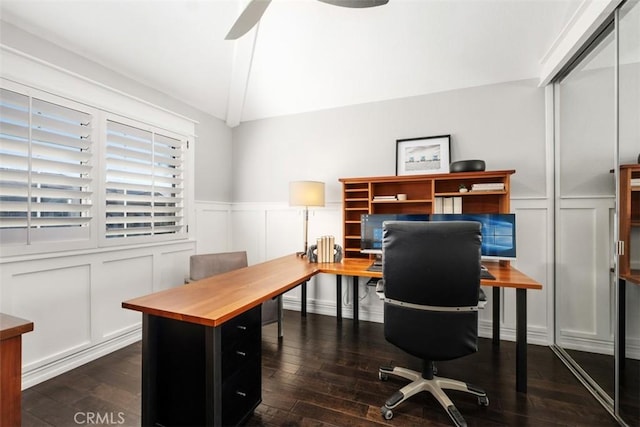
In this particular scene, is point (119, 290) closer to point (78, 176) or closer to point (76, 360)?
point (76, 360)

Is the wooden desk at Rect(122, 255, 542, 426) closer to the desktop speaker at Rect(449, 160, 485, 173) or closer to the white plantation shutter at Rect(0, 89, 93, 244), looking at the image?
the white plantation shutter at Rect(0, 89, 93, 244)

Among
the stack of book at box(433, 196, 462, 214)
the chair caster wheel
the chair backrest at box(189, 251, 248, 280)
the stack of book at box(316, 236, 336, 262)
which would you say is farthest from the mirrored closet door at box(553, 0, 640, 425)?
the chair backrest at box(189, 251, 248, 280)

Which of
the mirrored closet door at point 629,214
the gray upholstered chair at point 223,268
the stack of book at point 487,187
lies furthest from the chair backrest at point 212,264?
the mirrored closet door at point 629,214

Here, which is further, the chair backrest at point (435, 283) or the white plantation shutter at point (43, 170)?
the white plantation shutter at point (43, 170)

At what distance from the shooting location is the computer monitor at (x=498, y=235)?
7.48ft

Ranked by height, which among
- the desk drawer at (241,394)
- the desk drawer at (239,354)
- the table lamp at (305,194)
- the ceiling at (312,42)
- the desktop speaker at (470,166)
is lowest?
the desk drawer at (241,394)

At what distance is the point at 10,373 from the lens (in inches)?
36.3

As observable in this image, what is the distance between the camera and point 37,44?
196 centimetres

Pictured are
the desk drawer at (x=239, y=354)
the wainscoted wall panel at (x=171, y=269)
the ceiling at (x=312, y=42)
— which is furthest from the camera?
the wainscoted wall panel at (x=171, y=269)

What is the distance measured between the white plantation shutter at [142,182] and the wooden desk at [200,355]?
139cm

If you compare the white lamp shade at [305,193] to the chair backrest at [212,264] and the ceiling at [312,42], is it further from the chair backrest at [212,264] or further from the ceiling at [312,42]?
the ceiling at [312,42]

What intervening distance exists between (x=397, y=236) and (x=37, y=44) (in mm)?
2848

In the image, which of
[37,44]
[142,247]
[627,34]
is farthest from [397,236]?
[37,44]

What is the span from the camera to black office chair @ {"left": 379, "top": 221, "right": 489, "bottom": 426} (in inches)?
57.3
